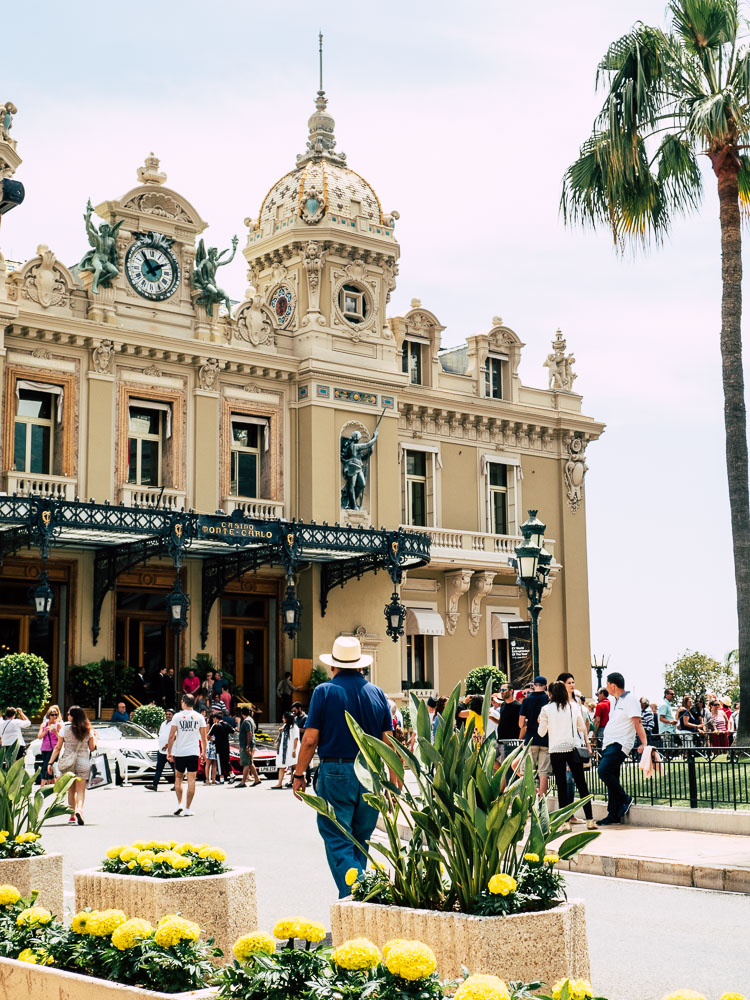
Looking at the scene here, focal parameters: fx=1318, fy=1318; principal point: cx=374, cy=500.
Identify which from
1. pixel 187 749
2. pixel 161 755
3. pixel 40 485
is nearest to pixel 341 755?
pixel 187 749

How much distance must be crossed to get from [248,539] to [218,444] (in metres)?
3.71

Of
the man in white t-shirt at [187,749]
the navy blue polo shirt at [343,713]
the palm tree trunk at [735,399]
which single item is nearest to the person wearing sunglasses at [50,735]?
the man in white t-shirt at [187,749]

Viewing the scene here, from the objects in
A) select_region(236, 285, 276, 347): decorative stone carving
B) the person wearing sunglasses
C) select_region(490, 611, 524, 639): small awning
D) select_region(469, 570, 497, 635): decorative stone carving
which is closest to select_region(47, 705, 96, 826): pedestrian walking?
the person wearing sunglasses

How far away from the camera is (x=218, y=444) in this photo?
113 ft

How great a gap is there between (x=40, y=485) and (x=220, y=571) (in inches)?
210

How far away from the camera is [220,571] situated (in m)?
33.8

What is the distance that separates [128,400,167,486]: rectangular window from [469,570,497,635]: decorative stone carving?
Answer: 436 inches

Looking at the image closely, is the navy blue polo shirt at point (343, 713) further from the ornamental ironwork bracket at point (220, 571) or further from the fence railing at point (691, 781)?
the ornamental ironwork bracket at point (220, 571)

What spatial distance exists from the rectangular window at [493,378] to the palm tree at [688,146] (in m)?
19.1

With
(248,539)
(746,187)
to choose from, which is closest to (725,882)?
(746,187)

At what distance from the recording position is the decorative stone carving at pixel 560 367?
4441 centimetres

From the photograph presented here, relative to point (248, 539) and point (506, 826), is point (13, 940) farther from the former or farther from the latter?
point (248, 539)

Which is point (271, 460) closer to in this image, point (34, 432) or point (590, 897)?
point (34, 432)

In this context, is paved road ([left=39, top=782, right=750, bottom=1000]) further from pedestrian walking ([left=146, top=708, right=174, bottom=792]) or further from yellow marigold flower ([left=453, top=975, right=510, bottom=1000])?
yellow marigold flower ([left=453, top=975, right=510, bottom=1000])
